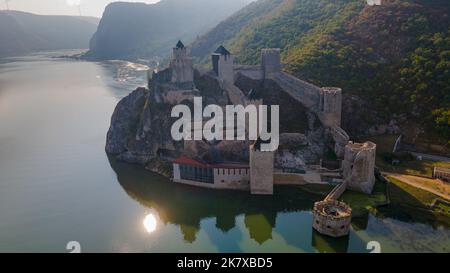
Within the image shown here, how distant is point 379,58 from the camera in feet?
150

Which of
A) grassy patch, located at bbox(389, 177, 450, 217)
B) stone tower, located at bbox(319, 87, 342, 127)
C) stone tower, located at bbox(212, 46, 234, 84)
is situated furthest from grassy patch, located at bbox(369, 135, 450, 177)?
stone tower, located at bbox(212, 46, 234, 84)

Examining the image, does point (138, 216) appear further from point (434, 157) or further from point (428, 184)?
point (434, 157)

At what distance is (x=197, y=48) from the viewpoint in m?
84.5

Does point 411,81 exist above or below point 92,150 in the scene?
above

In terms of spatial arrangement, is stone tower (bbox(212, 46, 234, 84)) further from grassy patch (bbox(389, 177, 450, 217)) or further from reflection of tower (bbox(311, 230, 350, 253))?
reflection of tower (bbox(311, 230, 350, 253))

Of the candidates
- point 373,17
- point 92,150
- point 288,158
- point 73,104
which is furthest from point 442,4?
point 73,104

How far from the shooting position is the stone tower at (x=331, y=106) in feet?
122

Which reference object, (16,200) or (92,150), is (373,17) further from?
(16,200)

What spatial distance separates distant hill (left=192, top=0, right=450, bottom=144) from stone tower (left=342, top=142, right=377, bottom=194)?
29.2ft

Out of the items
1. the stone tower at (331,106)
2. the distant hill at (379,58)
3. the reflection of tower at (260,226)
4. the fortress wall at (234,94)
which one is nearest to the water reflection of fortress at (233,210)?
the reflection of tower at (260,226)

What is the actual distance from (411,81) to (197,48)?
51108 millimetres

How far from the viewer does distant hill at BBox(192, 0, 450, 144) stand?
39.5 m

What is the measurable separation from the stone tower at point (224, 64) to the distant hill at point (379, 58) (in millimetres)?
7989

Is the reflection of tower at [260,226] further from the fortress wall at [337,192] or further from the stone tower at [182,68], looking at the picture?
the stone tower at [182,68]
